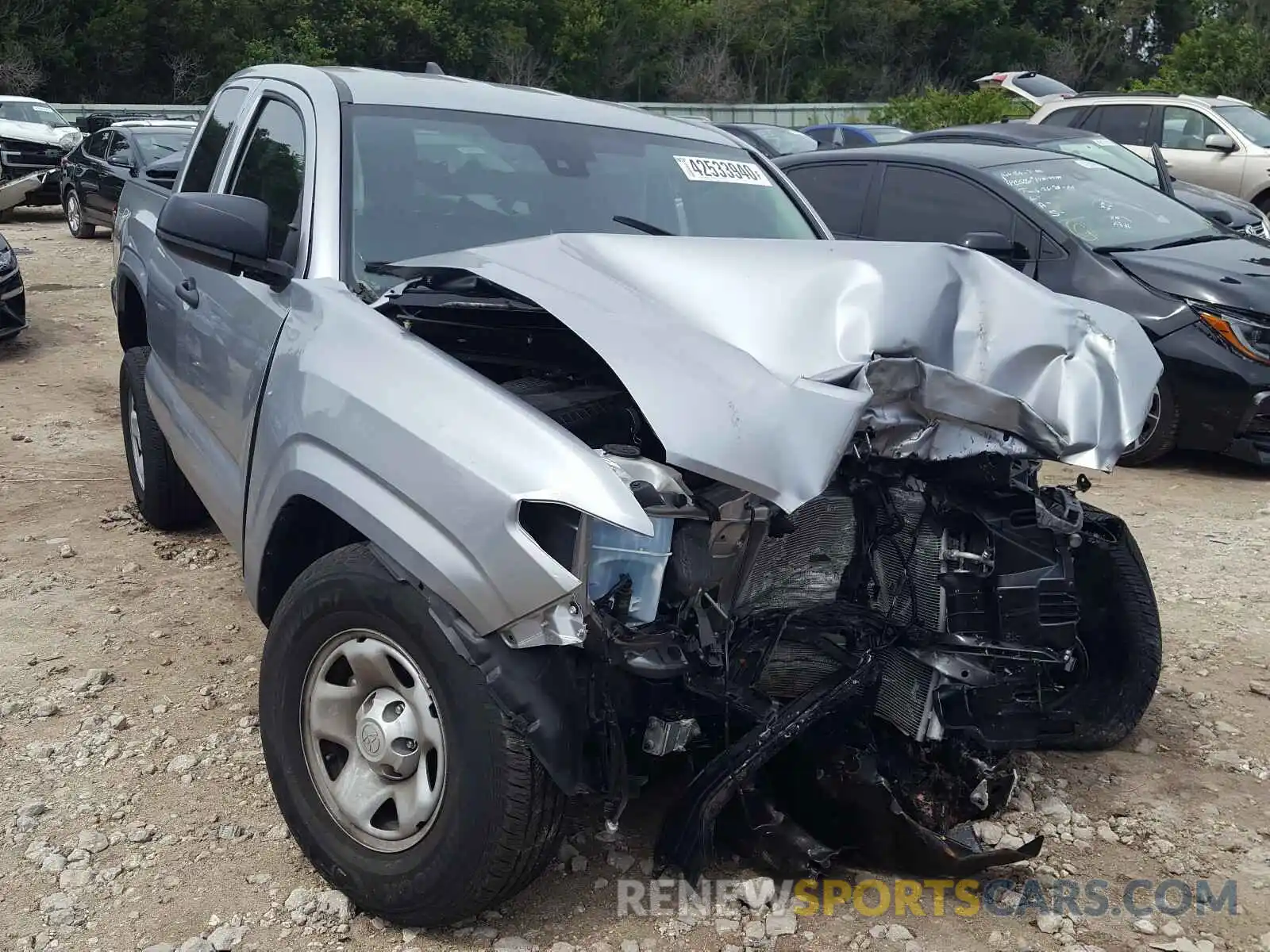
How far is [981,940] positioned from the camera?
2803mm

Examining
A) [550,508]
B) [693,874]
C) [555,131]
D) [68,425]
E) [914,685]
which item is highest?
[555,131]

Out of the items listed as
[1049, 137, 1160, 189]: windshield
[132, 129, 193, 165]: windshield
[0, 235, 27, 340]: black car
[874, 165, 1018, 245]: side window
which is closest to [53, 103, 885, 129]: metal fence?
[132, 129, 193, 165]: windshield

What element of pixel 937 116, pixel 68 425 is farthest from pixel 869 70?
pixel 68 425

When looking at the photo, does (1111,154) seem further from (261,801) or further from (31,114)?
A: (31,114)

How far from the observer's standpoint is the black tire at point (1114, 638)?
3.51 metres

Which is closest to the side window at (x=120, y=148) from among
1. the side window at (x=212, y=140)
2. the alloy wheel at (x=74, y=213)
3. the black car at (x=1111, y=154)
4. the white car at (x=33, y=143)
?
the alloy wheel at (x=74, y=213)

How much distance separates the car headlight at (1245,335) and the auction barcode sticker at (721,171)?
9.94 feet

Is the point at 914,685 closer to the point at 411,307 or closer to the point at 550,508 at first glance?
the point at 550,508

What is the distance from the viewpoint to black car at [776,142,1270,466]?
20.4 ft

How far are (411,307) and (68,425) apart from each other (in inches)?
204

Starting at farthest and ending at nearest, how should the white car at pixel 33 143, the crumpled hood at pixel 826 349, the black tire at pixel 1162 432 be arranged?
1. the white car at pixel 33 143
2. the black tire at pixel 1162 432
3. the crumpled hood at pixel 826 349

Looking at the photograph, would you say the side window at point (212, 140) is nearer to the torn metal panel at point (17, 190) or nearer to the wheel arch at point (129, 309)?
the wheel arch at point (129, 309)

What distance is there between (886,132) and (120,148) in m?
10.7

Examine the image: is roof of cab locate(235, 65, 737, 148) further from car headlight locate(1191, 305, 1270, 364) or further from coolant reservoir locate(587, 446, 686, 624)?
car headlight locate(1191, 305, 1270, 364)
